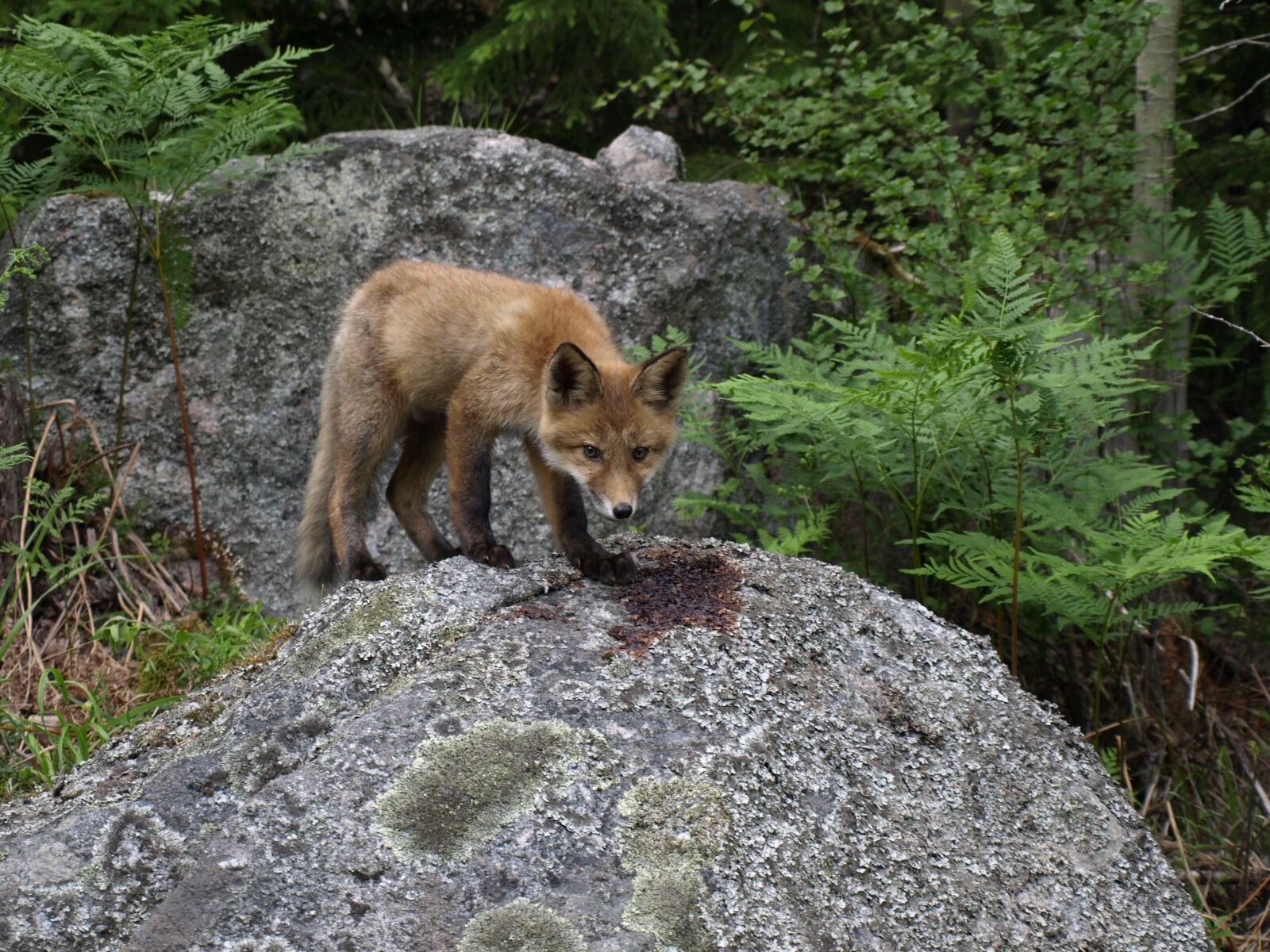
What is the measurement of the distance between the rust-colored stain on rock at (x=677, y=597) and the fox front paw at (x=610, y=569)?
49mm

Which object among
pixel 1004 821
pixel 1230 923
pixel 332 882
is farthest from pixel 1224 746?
pixel 332 882

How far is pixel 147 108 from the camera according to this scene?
526 cm

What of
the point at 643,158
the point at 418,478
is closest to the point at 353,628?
the point at 418,478

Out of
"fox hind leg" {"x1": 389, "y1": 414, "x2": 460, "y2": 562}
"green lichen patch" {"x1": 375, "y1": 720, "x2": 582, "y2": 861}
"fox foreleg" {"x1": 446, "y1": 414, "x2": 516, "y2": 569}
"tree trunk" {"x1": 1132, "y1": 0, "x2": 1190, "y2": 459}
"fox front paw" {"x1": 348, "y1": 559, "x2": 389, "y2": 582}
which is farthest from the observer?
"tree trunk" {"x1": 1132, "y1": 0, "x2": 1190, "y2": 459}

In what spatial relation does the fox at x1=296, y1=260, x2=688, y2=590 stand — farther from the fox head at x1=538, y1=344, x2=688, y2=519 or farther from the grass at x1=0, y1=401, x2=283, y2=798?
the grass at x1=0, y1=401, x2=283, y2=798

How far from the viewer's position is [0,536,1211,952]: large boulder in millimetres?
2377

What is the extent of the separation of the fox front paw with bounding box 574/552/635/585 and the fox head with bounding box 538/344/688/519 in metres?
0.37

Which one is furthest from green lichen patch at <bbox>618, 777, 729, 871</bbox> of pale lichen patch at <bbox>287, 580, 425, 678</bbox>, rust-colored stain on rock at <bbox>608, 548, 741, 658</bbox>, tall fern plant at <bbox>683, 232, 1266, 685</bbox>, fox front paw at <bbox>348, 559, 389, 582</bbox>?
fox front paw at <bbox>348, 559, 389, 582</bbox>

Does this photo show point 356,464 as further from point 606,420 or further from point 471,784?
point 471,784

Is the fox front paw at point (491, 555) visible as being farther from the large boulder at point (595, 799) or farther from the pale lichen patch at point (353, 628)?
the pale lichen patch at point (353, 628)

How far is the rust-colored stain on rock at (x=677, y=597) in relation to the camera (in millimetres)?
3141

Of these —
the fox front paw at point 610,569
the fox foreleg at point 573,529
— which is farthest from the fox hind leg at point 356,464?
the fox front paw at point 610,569

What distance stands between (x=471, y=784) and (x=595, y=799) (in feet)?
0.97

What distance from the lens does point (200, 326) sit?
6.23m
